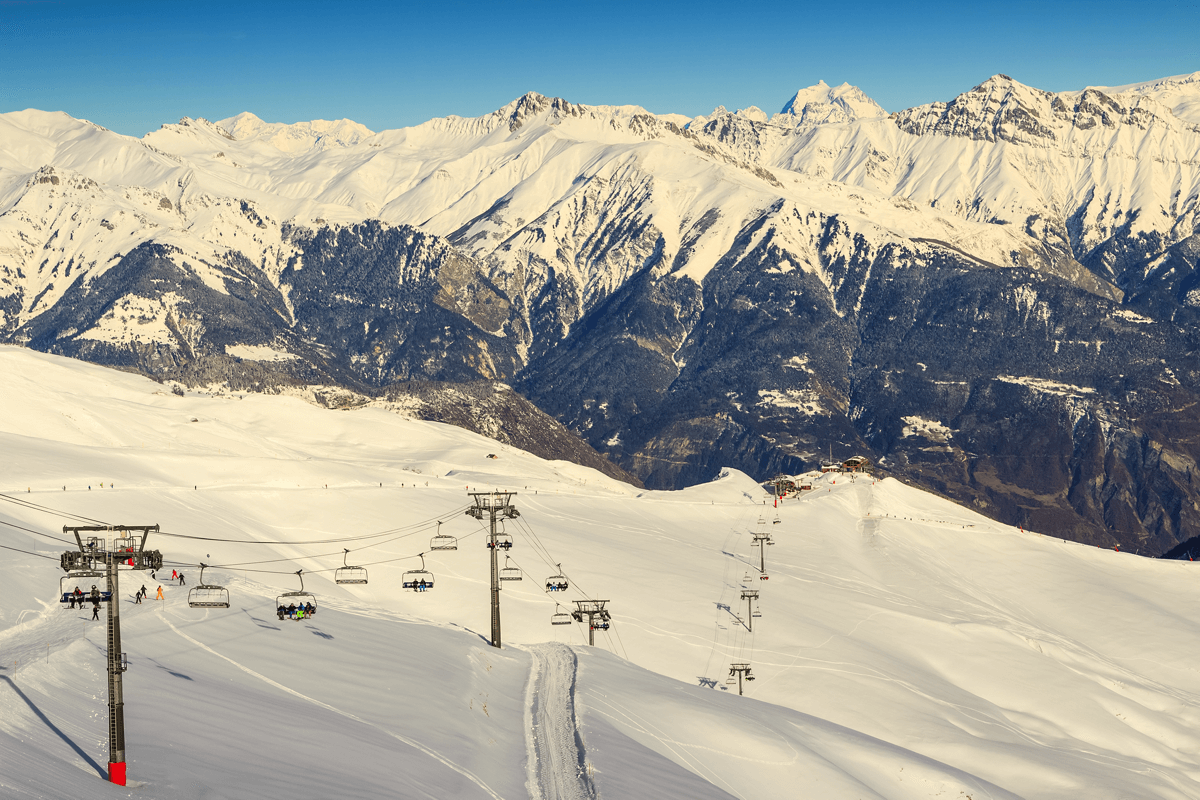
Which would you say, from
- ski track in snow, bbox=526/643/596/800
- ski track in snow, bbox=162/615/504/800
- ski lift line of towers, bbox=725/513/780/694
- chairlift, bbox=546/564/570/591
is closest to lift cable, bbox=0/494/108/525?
chairlift, bbox=546/564/570/591

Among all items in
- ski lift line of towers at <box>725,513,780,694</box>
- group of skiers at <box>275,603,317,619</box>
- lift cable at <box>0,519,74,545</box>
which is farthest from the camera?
ski lift line of towers at <box>725,513,780,694</box>

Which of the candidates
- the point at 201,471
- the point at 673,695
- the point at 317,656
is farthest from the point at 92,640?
the point at 201,471

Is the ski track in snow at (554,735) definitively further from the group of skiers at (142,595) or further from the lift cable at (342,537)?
the lift cable at (342,537)

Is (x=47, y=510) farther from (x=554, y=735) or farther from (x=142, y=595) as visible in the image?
(x=554, y=735)

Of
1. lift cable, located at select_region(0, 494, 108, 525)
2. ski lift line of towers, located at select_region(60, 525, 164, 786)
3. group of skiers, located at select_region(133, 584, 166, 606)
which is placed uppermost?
ski lift line of towers, located at select_region(60, 525, 164, 786)

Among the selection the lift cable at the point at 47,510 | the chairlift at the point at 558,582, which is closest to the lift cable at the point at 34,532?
the lift cable at the point at 47,510

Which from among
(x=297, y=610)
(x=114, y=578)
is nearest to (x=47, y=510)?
(x=297, y=610)

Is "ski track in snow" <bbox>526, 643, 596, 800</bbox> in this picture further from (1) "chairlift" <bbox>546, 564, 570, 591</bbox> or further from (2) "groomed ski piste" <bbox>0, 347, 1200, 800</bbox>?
(1) "chairlift" <bbox>546, 564, 570, 591</bbox>

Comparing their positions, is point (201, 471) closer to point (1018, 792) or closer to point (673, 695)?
point (673, 695)
